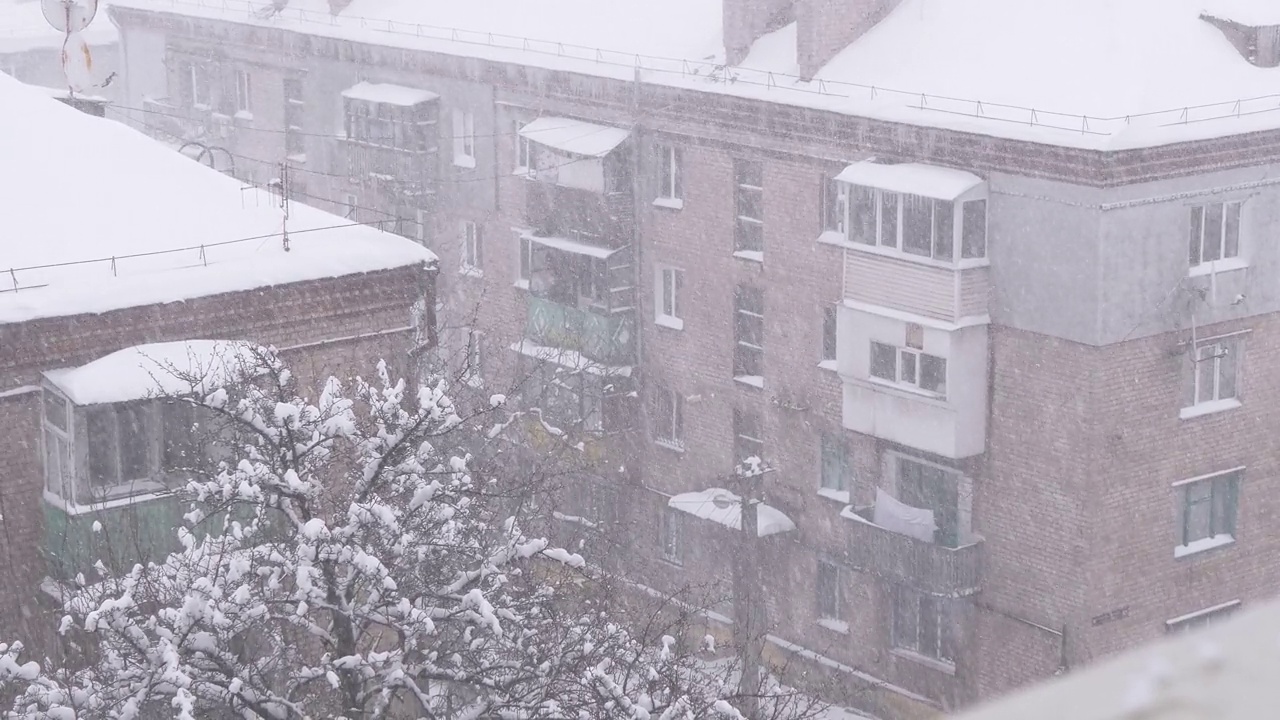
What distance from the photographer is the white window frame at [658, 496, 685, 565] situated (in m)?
29.2

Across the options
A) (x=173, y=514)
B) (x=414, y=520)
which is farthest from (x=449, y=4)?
(x=414, y=520)

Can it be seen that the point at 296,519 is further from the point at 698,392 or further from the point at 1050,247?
the point at 698,392

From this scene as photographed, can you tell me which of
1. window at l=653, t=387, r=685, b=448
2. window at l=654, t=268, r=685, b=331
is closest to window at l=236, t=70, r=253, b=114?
window at l=654, t=268, r=685, b=331

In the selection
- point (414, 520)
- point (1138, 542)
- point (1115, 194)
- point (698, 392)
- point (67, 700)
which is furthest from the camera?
point (698, 392)

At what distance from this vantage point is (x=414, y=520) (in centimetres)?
1113

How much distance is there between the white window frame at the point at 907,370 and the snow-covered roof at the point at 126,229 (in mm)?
9831

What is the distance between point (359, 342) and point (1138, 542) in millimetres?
12671

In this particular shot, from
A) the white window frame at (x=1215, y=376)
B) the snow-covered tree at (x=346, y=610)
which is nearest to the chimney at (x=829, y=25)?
the white window frame at (x=1215, y=376)

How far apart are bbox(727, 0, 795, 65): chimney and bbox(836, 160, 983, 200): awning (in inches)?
164

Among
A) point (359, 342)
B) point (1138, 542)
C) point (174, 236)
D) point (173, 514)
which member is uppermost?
point (174, 236)

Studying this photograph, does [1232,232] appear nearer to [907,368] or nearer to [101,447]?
[907,368]

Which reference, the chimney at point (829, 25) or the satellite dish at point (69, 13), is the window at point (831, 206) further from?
the satellite dish at point (69, 13)

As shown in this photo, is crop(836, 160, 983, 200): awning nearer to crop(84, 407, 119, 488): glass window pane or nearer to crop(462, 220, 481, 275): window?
crop(462, 220, 481, 275): window

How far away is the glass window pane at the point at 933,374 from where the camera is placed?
2402 centimetres
